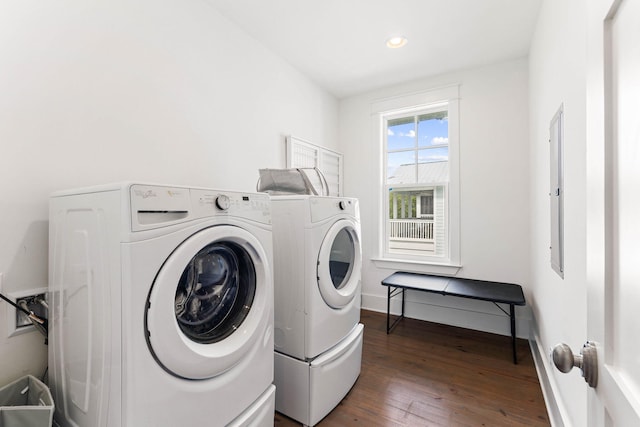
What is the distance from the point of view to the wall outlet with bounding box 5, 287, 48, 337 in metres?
1.17

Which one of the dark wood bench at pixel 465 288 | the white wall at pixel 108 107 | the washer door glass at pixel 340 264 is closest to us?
the white wall at pixel 108 107

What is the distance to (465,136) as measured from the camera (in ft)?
9.42

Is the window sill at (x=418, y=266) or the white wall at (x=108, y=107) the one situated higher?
the white wall at (x=108, y=107)

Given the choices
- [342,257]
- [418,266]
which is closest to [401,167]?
[418,266]

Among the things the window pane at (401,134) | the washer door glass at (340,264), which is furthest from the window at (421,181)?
the washer door glass at (340,264)

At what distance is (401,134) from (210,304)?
2.78 metres

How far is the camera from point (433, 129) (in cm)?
310

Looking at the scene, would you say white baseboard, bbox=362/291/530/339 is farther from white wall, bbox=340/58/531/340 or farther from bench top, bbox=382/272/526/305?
bench top, bbox=382/272/526/305

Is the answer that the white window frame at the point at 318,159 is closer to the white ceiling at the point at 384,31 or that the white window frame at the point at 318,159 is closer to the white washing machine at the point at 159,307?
the white ceiling at the point at 384,31

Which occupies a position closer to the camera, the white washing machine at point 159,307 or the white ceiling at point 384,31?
the white washing machine at point 159,307

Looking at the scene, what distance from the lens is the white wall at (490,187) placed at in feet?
8.64

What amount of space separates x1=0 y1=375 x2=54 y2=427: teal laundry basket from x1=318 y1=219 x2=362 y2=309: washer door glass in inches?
44.6

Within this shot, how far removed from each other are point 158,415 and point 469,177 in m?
2.93

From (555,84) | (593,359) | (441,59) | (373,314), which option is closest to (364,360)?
(373,314)
